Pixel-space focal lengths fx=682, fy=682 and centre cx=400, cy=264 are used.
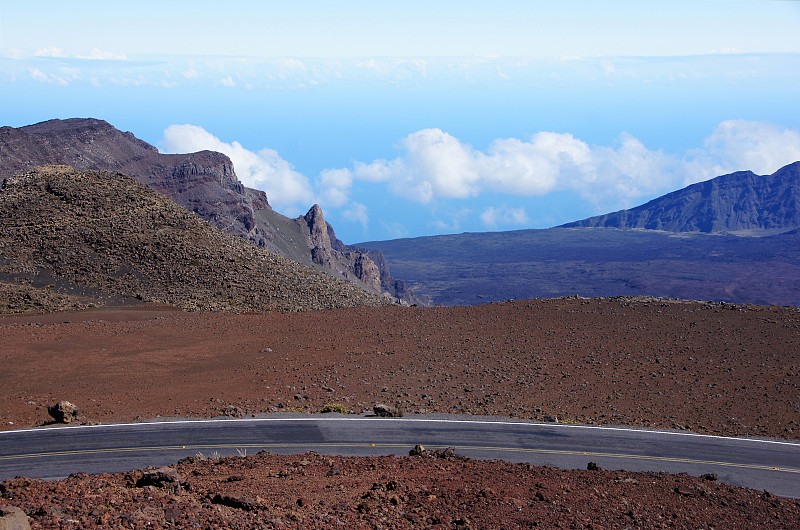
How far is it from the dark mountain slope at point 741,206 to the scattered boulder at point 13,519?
193181 millimetres

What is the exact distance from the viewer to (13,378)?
84.0 ft

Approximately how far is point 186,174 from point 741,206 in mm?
156349

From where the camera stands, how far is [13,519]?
10086 mm

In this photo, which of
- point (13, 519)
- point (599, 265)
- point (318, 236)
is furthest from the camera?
point (599, 265)

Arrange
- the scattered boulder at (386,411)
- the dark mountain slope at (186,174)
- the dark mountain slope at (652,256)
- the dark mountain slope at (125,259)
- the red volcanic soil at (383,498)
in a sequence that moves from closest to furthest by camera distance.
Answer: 1. the red volcanic soil at (383,498)
2. the scattered boulder at (386,411)
3. the dark mountain slope at (125,259)
4. the dark mountain slope at (186,174)
5. the dark mountain slope at (652,256)

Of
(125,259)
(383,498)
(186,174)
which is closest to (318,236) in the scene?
(186,174)

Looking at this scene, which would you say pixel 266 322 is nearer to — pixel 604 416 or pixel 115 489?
pixel 604 416

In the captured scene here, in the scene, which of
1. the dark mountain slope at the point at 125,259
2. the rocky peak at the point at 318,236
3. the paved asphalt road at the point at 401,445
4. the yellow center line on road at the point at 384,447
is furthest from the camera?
the rocky peak at the point at 318,236

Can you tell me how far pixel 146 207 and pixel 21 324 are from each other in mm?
17859

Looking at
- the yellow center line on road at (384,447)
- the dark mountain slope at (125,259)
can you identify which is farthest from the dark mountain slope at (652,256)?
the yellow center line on road at (384,447)

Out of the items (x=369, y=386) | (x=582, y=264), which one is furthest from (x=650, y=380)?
(x=582, y=264)

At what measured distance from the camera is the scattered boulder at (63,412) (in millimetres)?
20812

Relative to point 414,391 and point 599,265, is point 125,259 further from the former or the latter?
point 599,265

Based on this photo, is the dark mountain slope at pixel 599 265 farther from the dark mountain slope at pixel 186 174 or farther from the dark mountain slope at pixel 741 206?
the dark mountain slope at pixel 186 174
